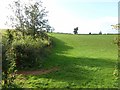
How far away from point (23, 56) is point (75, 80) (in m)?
11.0

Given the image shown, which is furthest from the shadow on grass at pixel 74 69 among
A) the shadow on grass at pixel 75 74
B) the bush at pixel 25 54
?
the bush at pixel 25 54

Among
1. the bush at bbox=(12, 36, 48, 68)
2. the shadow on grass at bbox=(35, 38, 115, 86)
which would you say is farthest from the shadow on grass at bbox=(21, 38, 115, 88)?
the bush at bbox=(12, 36, 48, 68)

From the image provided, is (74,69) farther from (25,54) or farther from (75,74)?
(25,54)

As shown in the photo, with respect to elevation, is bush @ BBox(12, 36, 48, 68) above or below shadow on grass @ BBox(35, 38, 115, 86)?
above

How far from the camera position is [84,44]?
222ft

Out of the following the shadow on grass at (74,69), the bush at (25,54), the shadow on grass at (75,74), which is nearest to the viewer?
the shadow on grass at (75,74)

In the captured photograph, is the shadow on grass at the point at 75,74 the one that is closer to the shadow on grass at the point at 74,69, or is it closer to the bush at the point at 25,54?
the shadow on grass at the point at 74,69

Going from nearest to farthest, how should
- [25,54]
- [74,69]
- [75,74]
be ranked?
[75,74]
[74,69]
[25,54]

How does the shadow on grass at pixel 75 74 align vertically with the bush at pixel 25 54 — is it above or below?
below

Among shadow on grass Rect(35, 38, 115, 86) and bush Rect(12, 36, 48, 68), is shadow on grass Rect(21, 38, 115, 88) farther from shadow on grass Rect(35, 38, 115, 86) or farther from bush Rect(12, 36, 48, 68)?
bush Rect(12, 36, 48, 68)

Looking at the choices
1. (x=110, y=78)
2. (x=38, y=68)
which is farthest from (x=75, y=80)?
(x=38, y=68)

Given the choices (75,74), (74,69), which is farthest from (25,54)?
(75,74)

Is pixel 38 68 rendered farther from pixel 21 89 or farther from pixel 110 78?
pixel 21 89

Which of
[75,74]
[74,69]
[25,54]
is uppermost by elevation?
[25,54]
